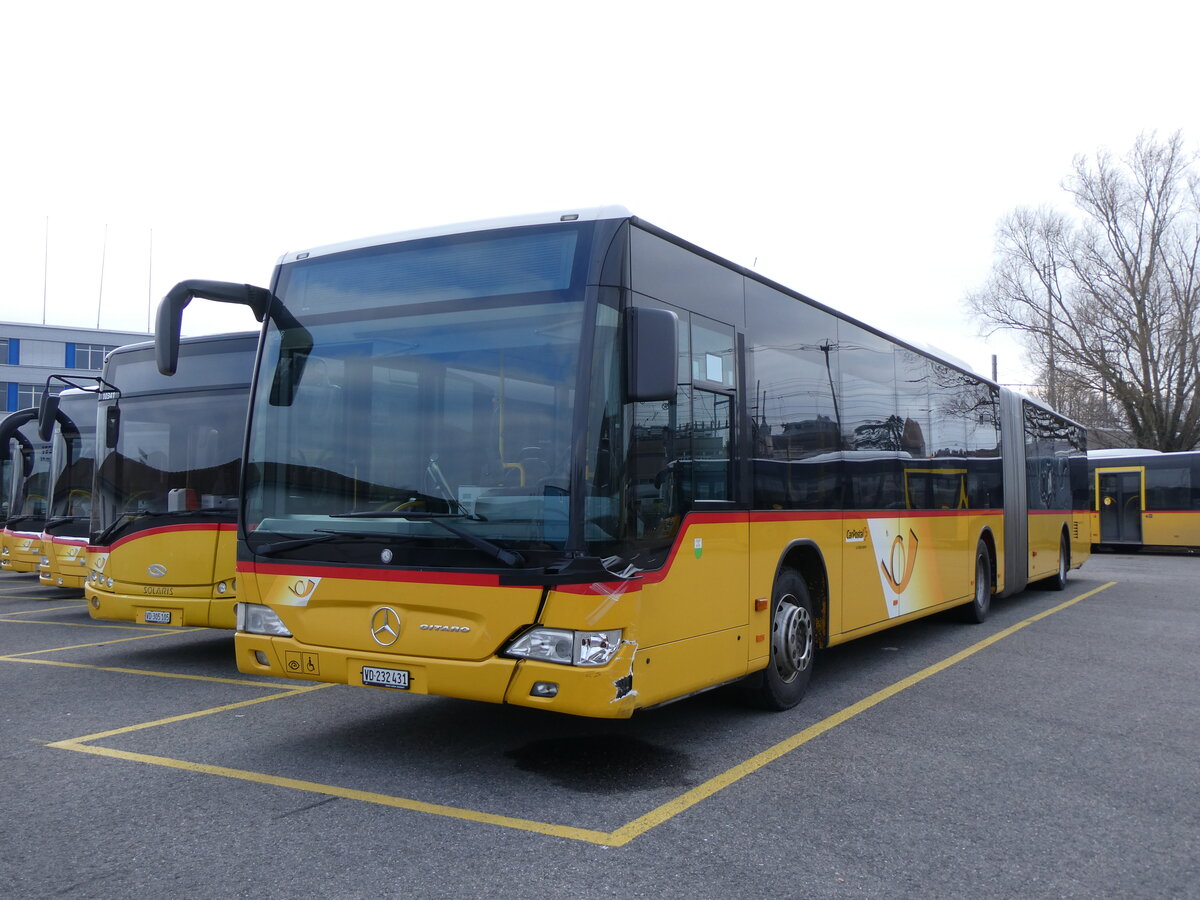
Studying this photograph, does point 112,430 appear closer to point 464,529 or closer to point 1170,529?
point 464,529

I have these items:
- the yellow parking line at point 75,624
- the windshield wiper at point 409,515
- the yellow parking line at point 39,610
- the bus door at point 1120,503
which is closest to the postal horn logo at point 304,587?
the windshield wiper at point 409,515

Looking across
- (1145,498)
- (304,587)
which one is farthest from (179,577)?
(1145,498)

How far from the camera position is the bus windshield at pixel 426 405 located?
512cm

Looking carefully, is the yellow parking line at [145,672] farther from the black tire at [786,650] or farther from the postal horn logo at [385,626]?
the black tire at [786,650]

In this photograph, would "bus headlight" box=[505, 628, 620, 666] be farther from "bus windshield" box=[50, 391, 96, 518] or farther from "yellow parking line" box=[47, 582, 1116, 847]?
"bus windshield" box=[50, 391, 96, 518]

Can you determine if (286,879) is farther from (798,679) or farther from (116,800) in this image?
(798,679)

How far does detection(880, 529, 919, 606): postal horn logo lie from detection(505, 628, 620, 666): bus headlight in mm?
4473

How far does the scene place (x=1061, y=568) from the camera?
55.1 feet

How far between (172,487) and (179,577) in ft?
2.88

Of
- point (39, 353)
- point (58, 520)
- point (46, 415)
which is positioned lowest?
point (58, 520)

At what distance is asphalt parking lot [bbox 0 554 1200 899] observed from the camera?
4.11m

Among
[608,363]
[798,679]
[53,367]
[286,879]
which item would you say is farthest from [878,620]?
[53,367]

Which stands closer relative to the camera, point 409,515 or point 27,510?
point 409,515

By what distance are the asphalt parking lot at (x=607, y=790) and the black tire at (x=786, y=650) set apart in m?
0.17
